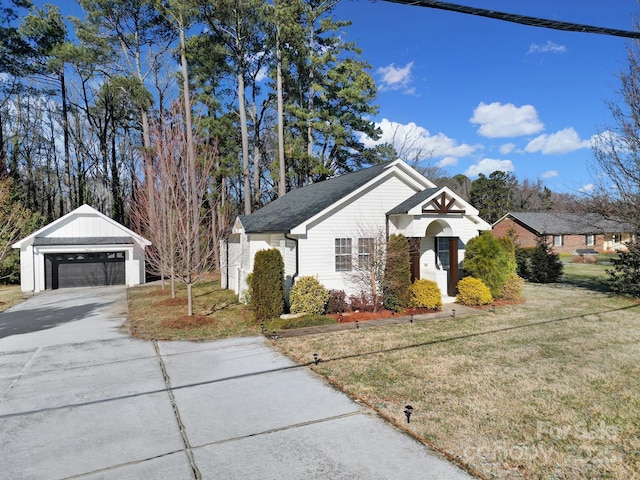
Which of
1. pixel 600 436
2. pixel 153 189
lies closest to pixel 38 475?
pixel 600 436

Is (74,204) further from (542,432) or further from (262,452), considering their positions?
(542,432)

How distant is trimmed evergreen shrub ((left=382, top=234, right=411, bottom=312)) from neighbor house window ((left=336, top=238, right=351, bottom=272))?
1385 millimetres

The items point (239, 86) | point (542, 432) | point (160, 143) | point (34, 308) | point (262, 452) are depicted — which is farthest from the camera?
point (239, 86)

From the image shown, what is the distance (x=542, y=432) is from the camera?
4.84m

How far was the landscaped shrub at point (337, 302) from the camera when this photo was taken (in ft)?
40.8

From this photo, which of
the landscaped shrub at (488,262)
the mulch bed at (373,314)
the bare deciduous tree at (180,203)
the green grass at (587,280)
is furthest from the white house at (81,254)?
the green grass at (587,280)

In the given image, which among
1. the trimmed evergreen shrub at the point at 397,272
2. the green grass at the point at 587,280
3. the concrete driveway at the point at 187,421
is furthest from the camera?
the green grass at the point at 587,280

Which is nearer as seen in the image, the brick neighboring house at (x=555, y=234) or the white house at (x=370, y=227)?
the white house at (x=370, y=227)

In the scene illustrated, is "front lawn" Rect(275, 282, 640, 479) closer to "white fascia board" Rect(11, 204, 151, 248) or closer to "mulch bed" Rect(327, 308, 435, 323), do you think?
"mulch bed" Rect(327, 308, 435, 323)

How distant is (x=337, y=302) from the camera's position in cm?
1248

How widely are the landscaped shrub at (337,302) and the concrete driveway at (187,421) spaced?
3728 mm

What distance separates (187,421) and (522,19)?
6.69 m

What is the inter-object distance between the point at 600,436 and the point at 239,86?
85.8 feet

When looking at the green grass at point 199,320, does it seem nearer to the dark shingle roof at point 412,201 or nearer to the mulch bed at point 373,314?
the mulch bed at point 373,314
